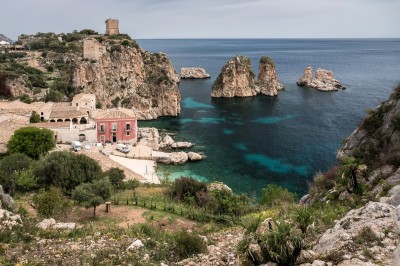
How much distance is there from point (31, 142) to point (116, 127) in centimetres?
1349

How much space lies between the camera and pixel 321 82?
98250mm

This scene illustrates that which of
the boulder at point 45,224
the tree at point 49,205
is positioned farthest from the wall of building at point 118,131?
the boulder at point 45,224

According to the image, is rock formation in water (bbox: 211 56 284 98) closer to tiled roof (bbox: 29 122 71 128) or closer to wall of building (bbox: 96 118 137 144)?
wall of building (bbox: 96 118 137 144)

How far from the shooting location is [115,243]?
12.3 m

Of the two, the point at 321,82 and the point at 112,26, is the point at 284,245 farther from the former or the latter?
the point at 321,82

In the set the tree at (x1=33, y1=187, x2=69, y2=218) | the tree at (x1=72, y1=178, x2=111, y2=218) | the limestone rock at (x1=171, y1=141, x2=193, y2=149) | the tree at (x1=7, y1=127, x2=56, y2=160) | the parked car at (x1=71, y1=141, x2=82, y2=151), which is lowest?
the limestone rock at (x1=171, y1=141, x2=193, y2=149)

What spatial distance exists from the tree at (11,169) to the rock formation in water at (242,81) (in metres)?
63.0

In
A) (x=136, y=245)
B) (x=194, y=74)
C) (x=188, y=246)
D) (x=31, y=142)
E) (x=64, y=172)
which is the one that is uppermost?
(x=194, y=74)

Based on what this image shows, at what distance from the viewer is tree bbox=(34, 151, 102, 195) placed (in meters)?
23.5

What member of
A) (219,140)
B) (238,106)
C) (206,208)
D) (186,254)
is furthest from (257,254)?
(238,106)

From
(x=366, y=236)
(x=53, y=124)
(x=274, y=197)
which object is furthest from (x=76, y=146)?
(x=366, y=236)

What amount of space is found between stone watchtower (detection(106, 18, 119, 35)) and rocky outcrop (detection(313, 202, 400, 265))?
90599mm

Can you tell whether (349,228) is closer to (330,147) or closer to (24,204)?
(24,204)

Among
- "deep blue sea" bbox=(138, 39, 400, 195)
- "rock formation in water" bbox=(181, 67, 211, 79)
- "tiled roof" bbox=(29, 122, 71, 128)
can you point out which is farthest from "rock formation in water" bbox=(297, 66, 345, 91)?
"tiled roof" bbox=(29, 122, 71, 128)
